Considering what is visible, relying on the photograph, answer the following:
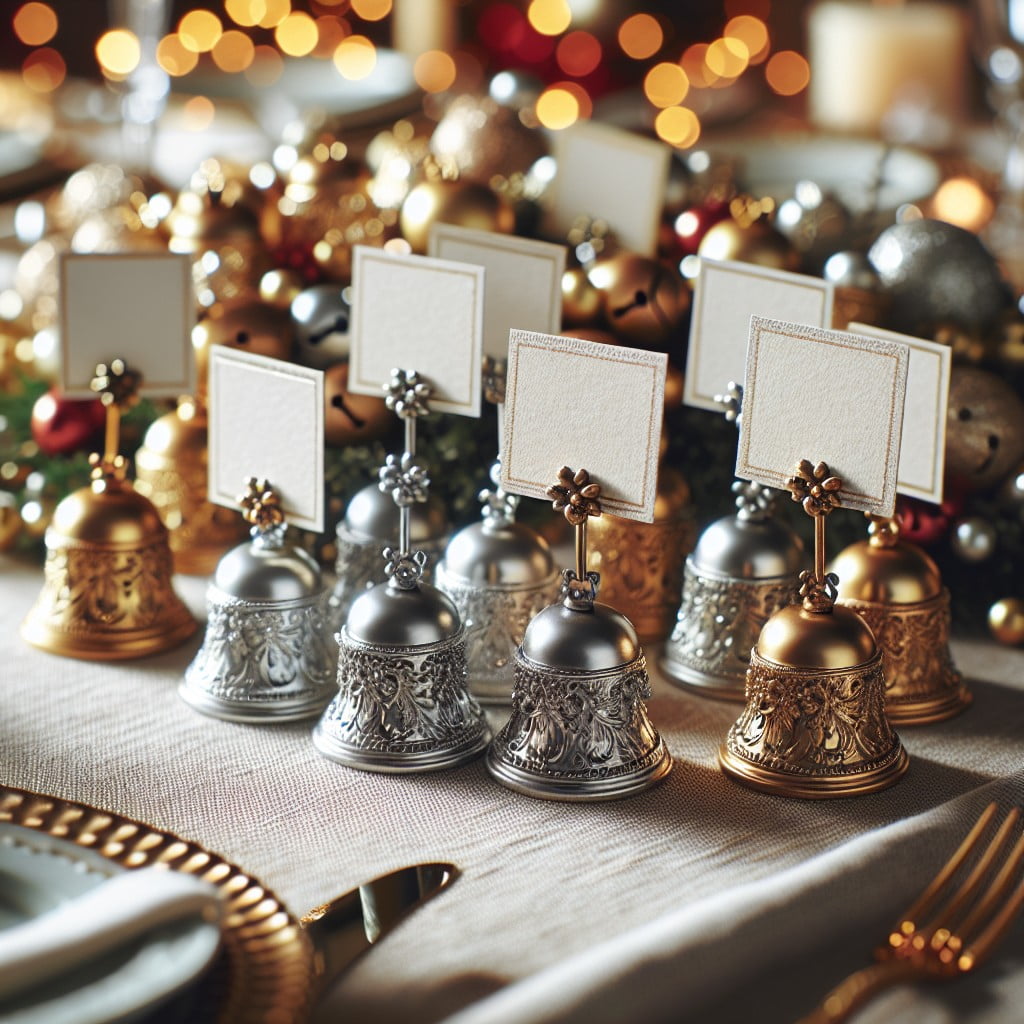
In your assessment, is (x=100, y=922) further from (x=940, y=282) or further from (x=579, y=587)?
(x=940, y=282)

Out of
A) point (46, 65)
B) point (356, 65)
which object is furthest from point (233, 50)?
point (356, 65)

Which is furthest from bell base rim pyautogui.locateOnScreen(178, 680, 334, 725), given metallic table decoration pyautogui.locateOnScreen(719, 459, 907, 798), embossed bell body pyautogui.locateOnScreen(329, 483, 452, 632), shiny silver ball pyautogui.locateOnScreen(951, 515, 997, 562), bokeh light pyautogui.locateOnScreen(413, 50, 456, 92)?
bokeh light pyautogui.locateOnScreen(413, 50, 456, 92)

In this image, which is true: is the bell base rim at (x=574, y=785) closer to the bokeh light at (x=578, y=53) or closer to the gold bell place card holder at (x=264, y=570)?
the gold bell place card holder at (x=264, y=570)

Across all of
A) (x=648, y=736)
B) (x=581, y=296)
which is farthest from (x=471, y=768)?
(x=581, y=296)

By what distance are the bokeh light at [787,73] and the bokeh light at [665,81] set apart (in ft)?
0.89

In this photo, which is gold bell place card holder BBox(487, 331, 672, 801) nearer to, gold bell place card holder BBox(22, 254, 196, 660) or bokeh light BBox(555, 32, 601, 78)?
gold bell place card holder BBox(22, 254, 196, 660)

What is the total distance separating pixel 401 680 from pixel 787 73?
3702 mm

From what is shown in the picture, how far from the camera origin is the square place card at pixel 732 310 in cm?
114

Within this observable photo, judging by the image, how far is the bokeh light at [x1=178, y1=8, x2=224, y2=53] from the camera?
4254 millimetres

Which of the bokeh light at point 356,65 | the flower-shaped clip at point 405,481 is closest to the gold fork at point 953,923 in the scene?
the flower-shaped clip at point 405,481

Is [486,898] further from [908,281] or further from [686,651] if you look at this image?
[908,281]

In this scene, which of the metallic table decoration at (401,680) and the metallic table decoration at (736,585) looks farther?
the metallic table decoration at (736,585)

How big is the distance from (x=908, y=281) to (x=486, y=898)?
0.78 m

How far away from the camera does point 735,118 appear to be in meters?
2.89
